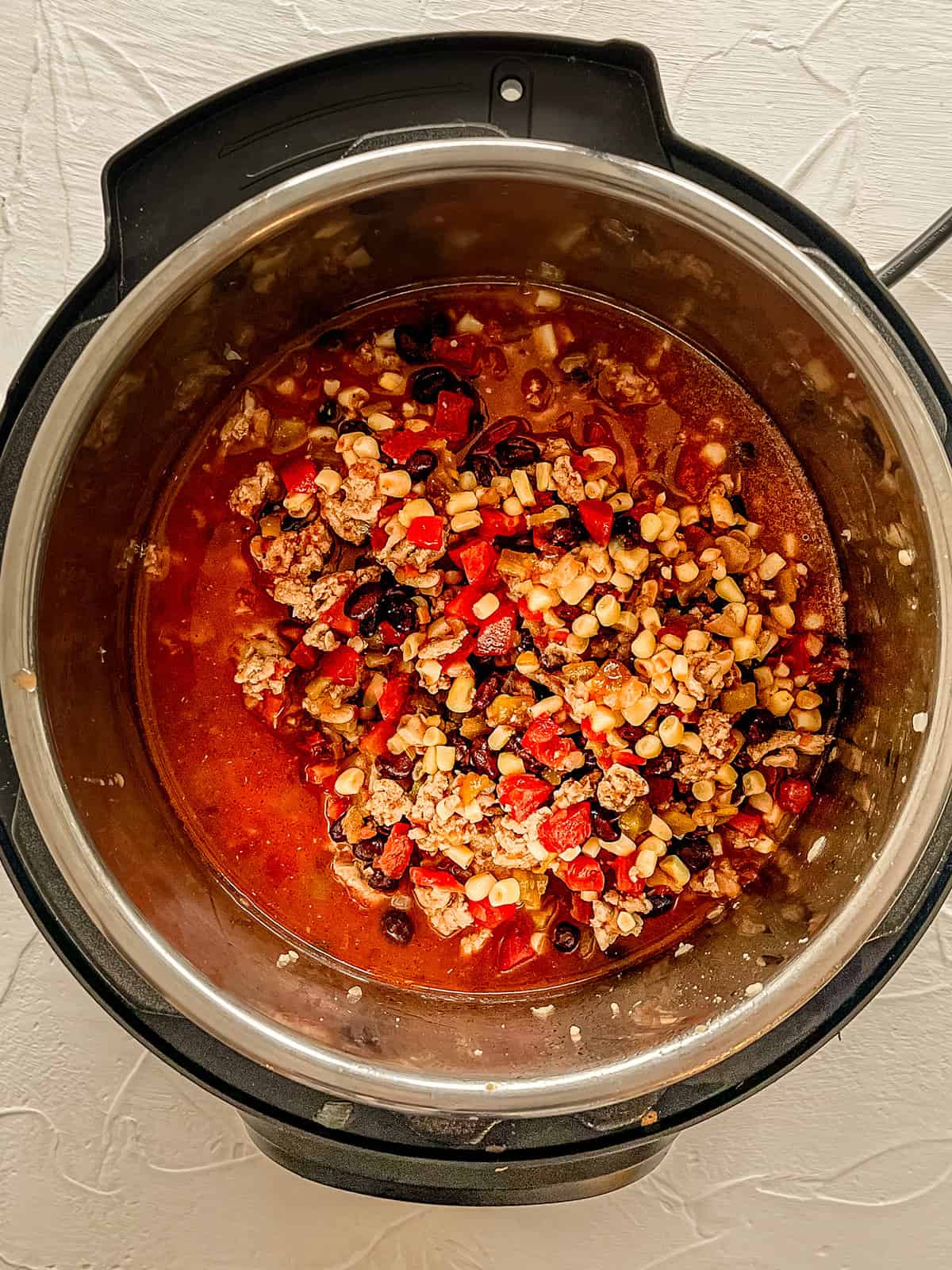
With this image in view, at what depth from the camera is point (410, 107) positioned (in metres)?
0.84

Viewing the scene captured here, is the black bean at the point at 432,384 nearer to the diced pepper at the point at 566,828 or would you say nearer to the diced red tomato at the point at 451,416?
the diced red tomato at the point at 451,416

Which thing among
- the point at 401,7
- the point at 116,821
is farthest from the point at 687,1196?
the point at 401,7

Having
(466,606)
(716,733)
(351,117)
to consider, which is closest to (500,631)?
(466,606)

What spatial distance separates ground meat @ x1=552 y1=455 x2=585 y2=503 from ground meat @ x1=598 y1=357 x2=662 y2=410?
0.09 meters

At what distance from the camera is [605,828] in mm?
1047

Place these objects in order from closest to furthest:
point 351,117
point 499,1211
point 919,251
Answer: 1. point 351,117
2. point 919,251
3. point 499,1211

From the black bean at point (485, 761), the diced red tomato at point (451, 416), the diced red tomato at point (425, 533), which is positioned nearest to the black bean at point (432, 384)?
the diced red tomato at point (451, 416)

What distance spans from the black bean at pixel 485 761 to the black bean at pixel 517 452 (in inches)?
11.6

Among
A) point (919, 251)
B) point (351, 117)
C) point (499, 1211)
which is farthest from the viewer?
point (499, 1211)

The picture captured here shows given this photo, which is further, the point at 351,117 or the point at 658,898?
the point at 658,898

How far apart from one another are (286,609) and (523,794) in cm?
32

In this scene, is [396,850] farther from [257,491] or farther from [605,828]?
[257,491]

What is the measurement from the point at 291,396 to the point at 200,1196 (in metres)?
0.92

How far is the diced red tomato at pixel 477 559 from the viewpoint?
3.46 ft
